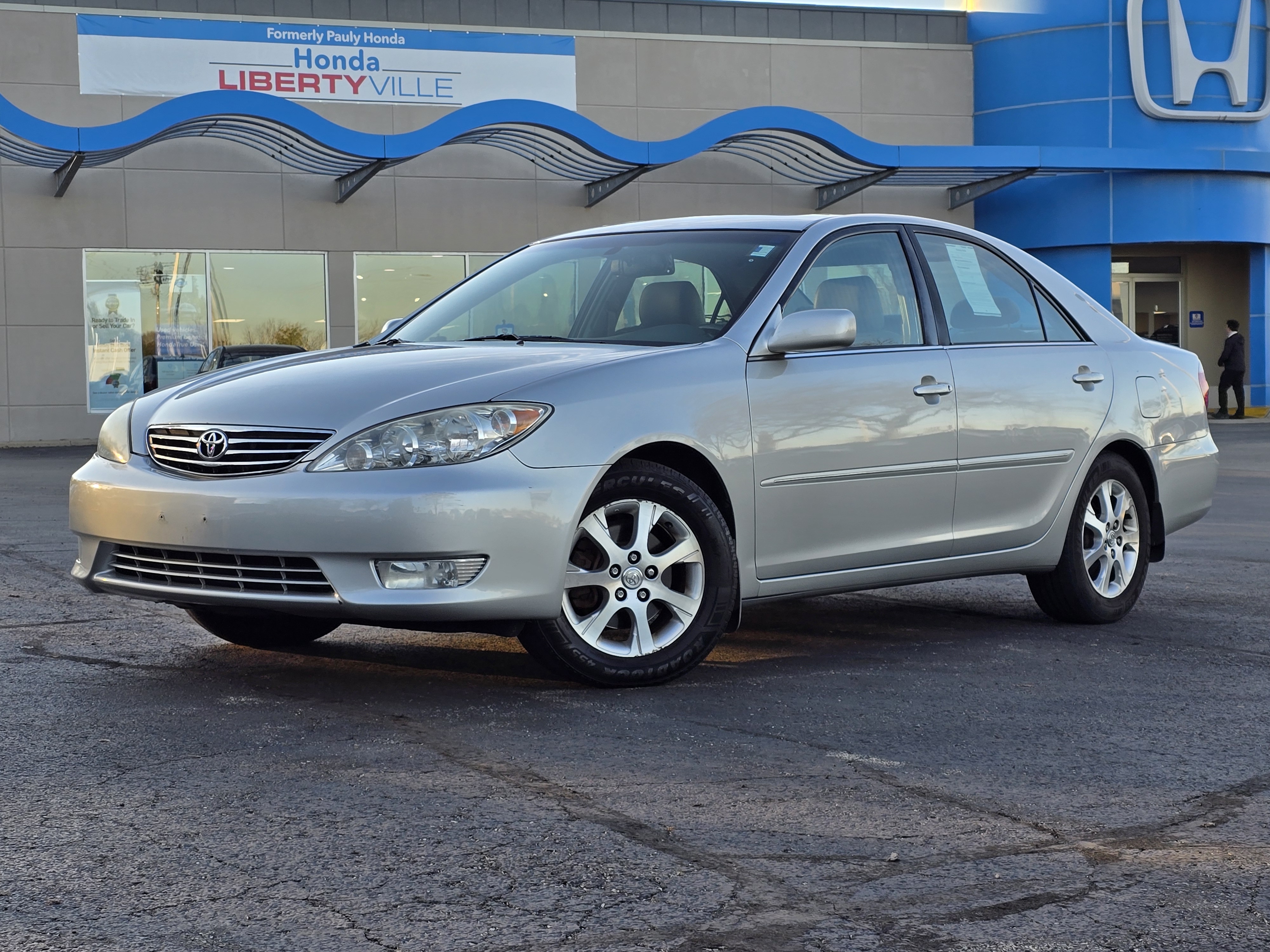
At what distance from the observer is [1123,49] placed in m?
29.1

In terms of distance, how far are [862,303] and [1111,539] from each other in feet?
5.50

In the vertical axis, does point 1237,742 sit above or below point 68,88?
below

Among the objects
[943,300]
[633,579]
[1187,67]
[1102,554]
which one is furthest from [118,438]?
[1187,67]

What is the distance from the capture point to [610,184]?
89.1 ft

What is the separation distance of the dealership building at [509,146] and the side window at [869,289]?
59.0ft

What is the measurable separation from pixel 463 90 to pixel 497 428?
2332 centimetres

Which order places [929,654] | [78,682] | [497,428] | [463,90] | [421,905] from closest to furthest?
1. [421,905]
2. [497,428]
3. [78,682]
4. [929,654]
5. [463,90]

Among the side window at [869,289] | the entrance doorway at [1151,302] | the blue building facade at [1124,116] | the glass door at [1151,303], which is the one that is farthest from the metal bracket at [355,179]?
the side window at [869,289]

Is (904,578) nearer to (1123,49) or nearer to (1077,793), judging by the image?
(1077,793)

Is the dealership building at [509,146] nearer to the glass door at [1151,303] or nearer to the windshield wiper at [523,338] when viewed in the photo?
the glass door at [1151,303]

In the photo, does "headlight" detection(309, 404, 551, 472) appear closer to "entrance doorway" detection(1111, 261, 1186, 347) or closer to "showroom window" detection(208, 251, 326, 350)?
"showroom window" detection(208, 251, 326, 350)

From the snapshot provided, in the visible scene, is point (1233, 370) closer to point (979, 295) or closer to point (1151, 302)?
point (1151, 302)

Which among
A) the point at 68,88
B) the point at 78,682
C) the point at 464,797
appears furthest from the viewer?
the point at 68,88

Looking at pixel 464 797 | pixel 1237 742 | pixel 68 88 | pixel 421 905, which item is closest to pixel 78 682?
pixel 464 797
